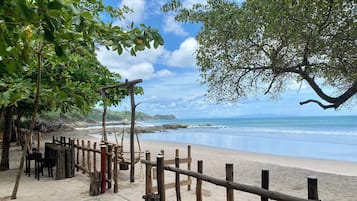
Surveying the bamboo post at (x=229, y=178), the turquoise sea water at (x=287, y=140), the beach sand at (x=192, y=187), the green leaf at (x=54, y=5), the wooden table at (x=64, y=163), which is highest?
the green leaf at (x=54, y=5)

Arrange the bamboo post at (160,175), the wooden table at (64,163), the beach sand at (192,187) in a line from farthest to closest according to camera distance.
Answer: the wooden table at (64,163), the beach sand at (192,187), the bamboo post at (160,175)

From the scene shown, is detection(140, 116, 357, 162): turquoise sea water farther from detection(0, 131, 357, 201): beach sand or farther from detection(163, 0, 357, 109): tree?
detection(163, 0, 357, 109): tree

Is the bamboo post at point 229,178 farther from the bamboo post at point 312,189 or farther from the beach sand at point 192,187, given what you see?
the beach sand at point 192,187

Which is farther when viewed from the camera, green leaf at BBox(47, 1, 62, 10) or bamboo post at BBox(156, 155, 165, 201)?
bamboo post at BBox(156, 155, 165, 201)

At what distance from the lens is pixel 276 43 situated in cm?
678

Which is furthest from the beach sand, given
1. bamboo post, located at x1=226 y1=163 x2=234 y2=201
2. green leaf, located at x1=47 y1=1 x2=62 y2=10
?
green leaf, located at x1=47 y1=1 x2=62 y2=10

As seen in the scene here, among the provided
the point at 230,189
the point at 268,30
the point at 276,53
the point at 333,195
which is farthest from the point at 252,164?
the point at 230,189

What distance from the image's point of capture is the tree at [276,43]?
18.7 ft

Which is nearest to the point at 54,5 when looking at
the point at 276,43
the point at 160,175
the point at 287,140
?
the point at 160,175

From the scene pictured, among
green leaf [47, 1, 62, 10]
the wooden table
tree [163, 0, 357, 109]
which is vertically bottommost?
the wooden table

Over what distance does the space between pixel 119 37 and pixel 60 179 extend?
6518 millimetres

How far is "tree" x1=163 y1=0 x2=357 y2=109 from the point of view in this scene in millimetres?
5688

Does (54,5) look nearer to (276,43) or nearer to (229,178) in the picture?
(229,178)

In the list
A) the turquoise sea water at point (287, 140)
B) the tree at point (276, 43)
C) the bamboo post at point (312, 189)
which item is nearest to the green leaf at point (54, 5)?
the bamboo post at point (312, 189)
